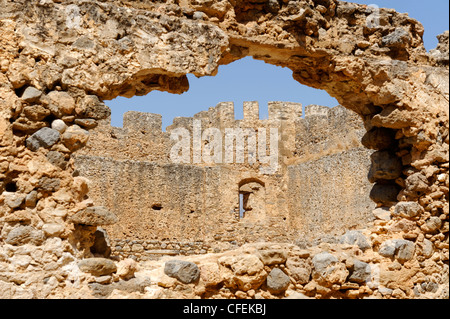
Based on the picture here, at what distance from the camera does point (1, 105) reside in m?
4.64

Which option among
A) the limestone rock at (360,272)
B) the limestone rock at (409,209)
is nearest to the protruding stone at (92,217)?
the limestone rock at (360,272)

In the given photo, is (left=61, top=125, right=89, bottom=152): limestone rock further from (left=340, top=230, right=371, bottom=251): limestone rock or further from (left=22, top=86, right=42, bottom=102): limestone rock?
(left=340, top=230, right=371, bottom=251): limestone rock

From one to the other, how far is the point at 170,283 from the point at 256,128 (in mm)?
13986

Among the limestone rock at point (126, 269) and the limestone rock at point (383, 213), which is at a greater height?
the limestone rock at point (383, 213)

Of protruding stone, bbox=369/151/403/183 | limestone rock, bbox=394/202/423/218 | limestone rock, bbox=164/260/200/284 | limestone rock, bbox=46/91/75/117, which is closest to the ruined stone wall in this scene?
protruding stone, bbox=369/151/403/183

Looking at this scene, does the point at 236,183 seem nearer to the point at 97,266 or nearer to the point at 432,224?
the point at 432,224

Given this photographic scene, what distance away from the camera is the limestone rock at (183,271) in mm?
4961

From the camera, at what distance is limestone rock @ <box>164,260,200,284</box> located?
4.96m

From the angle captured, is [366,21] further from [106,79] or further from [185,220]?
[185,220]

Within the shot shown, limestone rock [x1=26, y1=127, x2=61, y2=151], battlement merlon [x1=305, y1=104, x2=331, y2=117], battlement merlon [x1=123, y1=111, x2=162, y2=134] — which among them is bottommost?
limestone rock [x1=26, y1=127, x2=61, y2=151]

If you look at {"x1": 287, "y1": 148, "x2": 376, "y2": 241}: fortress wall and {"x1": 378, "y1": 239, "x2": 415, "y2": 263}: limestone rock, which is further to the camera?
{"x1": 287, "y1": 148, "x2": 376, "y2": 241}: fortress wall

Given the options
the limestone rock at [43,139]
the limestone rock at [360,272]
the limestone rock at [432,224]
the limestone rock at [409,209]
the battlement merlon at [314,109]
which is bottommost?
the limestone rock at [360,272]

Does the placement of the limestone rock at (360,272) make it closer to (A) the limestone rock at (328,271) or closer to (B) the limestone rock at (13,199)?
(A) the limestone rock at (328,271)
